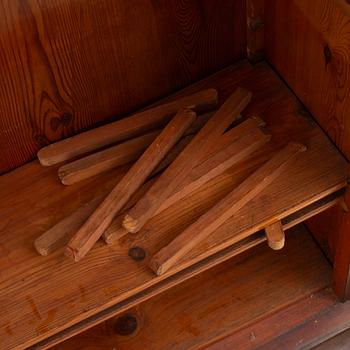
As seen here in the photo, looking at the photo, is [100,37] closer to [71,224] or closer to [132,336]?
[71,224]

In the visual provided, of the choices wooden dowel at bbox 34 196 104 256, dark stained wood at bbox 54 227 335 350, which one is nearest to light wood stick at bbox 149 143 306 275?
wooden dowel at bbox 34 196 104 256

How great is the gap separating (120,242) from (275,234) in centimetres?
22

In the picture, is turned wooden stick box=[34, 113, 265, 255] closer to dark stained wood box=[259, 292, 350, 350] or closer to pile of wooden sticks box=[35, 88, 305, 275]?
pile of wooden sticks box=[35, 88, 305, 275]

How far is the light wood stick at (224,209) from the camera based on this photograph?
940mm

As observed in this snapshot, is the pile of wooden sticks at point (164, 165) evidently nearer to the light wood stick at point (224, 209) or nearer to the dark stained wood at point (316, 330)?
the light wood stick at point (224, 209)

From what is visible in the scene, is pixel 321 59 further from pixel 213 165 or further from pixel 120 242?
pixel 120 242

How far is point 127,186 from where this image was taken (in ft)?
3.28

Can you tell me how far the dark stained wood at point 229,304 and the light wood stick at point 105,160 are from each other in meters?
0.32

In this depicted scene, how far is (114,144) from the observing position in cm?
108

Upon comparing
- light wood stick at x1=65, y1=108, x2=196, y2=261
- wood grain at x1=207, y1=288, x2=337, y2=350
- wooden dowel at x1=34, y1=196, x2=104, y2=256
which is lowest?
wood grain at x1=207, y1=288, x2=337, y2=350

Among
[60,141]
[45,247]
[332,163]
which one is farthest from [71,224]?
[332,163]

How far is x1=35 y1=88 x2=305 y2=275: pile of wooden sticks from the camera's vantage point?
0.97 metres

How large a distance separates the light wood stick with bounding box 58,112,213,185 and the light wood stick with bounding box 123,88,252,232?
41mm

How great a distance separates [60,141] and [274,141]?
32 centimetres
